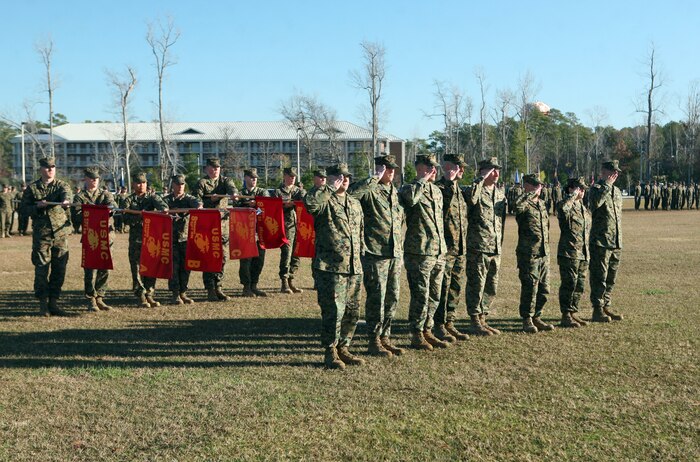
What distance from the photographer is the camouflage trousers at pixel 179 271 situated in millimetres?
11281

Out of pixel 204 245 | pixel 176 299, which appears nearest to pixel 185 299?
pixel 176 299

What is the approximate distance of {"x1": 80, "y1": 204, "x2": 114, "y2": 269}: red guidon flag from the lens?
34.3ft

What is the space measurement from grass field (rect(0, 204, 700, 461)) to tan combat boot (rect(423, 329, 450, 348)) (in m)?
0.16

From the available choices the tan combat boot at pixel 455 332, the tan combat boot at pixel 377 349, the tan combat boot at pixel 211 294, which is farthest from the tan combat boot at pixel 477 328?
the tan combat boot at pixel 211 294

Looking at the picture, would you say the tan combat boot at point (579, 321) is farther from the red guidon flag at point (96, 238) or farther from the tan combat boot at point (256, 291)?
the red guidon flag at point (96, 238)

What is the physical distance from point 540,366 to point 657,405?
146cm

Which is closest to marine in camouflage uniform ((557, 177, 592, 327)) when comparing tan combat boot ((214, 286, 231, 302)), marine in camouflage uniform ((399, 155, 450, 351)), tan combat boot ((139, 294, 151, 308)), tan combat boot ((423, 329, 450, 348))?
tan combat boot ((423, 329, 450, 348))

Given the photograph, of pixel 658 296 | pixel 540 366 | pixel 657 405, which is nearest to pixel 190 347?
pixel 540 366

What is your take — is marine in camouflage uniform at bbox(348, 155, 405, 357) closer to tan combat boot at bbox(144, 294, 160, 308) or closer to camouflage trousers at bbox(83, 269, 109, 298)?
tan combat boot at bbox(144, 294, 160, 308)

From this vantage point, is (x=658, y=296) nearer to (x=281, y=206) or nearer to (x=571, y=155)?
(x=281, y=206)

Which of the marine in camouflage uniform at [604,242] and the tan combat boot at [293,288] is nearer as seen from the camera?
the marine in camouflage uniform at [604,242]

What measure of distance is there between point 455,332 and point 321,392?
9.21ft

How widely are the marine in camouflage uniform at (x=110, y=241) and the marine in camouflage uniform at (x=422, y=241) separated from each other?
4.91 metres

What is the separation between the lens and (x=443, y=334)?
27.5 ft
